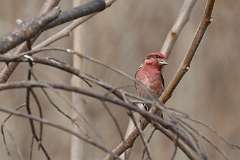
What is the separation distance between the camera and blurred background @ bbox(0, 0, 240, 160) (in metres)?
4.89

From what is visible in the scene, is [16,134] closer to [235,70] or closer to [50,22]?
[235,70]

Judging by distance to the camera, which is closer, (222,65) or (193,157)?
(193,157)

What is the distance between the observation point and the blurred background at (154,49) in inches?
193

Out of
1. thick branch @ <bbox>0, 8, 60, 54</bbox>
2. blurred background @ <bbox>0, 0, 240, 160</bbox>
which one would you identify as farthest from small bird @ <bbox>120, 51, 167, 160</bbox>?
blurred background @ <bbox>0, 0, 240, 160</bbox>

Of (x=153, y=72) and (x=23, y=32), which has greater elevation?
(x=153, y=72)

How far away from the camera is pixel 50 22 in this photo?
3.02ft

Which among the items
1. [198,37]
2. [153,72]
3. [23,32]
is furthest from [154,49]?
[23,32]

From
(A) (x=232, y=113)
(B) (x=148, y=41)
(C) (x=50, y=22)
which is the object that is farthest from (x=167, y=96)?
(A) (x=232, y=113)

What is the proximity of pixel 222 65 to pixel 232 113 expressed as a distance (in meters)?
0.40

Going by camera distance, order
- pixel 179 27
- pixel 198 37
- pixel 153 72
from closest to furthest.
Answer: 1. pixel 198 37
2. pixel 179 27
3. pixel 153 72

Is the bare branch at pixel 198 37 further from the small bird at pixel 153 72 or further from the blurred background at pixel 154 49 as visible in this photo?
the blurred background at pixel 154 49

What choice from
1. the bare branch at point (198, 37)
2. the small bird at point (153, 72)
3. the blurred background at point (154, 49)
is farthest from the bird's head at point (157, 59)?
the blurred background at point (154, 49)

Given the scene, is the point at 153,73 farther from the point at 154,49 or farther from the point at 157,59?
the point at 154,49

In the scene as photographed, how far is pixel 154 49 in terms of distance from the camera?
490cm
